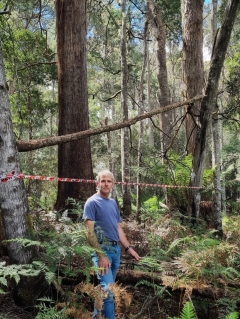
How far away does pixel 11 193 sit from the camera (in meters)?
3.51

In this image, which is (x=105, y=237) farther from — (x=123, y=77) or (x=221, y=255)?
(x=123, y=77)

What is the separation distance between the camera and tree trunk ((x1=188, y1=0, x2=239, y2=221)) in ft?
17.3

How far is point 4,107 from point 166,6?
40.8ft

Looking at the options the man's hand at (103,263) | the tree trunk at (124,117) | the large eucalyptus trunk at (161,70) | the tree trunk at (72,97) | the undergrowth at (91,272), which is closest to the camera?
the undergrowth at (91,272)

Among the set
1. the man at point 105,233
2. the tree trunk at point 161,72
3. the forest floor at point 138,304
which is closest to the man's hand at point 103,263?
the man at point 105,233

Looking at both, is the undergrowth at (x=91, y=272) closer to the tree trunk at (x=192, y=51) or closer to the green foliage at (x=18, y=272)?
the green foliage at (x=18, y=272)

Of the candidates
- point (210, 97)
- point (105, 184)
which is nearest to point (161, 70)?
point (210, 97)

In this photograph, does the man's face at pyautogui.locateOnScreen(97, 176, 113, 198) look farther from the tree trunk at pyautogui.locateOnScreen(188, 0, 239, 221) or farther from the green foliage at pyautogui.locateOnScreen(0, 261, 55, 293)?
the tree trunk at pyautogui.locateOnScreen(188, 0, 239, 221)

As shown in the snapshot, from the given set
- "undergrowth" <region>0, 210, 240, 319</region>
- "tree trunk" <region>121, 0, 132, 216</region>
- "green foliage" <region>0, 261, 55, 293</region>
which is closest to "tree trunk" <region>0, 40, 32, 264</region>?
"undergrowth" <region>0, 210, 240, 319</region>

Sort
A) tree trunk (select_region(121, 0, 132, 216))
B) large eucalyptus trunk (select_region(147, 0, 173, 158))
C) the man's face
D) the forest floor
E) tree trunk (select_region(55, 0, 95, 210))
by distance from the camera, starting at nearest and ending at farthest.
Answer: the forest floor
the man's face
tree trunk (select_region(55, 0, 95, 210))
tree trunk (select_region(121, 0, 132, 216))
large eucalyptus trunk (select_region(147, 0, 173, 158))

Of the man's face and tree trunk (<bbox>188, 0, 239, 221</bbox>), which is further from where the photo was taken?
tree trunk (<bbox>188, 0, 239, 221</bbox>)

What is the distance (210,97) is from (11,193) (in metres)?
3.97

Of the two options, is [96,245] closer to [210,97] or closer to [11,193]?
[11,193]

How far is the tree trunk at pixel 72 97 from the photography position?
7.19m
